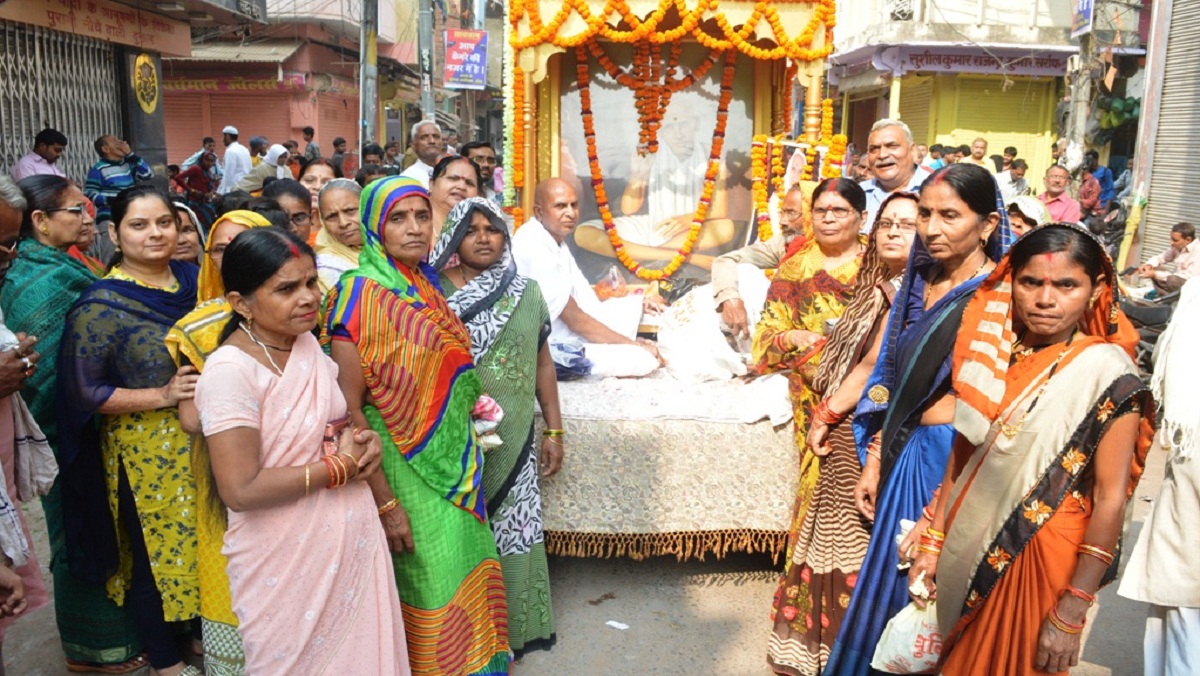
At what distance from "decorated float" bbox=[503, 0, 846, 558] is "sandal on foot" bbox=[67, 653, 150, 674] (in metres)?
1.55

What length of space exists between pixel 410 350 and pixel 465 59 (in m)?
16.1

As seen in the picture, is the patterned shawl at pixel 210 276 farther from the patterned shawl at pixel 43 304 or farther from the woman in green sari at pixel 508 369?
the woman in green sari at pixel 508 369

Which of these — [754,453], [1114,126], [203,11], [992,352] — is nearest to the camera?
[992,352]

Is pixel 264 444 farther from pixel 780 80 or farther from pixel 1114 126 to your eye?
pixel 1114 126

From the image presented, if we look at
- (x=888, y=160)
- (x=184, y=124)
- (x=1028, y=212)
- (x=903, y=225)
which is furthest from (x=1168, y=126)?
(x=184, y=124)

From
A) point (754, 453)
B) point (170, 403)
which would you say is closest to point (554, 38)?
point (754, 453)

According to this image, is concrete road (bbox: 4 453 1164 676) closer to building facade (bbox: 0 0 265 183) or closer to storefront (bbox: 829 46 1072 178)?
building facade (bbox: 0 0 265 183)

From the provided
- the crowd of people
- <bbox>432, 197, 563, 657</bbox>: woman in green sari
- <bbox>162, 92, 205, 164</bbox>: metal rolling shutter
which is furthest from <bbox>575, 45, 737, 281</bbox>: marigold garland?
<bbox>162, 92, 205, 164</bbox>: metal rolling shutter

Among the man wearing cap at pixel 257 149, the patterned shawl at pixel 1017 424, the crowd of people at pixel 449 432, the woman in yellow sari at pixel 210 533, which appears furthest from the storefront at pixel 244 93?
the patterned shawl at pixel 1017 424

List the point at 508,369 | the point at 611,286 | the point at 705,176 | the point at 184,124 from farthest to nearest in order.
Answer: the point at 184,124, the point at 705,176, the point at 611,286, the point at 508,369

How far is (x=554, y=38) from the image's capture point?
501 cm

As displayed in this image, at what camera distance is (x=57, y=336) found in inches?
115

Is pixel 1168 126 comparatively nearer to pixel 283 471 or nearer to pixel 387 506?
pixel 387 506

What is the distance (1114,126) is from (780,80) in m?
12.4
